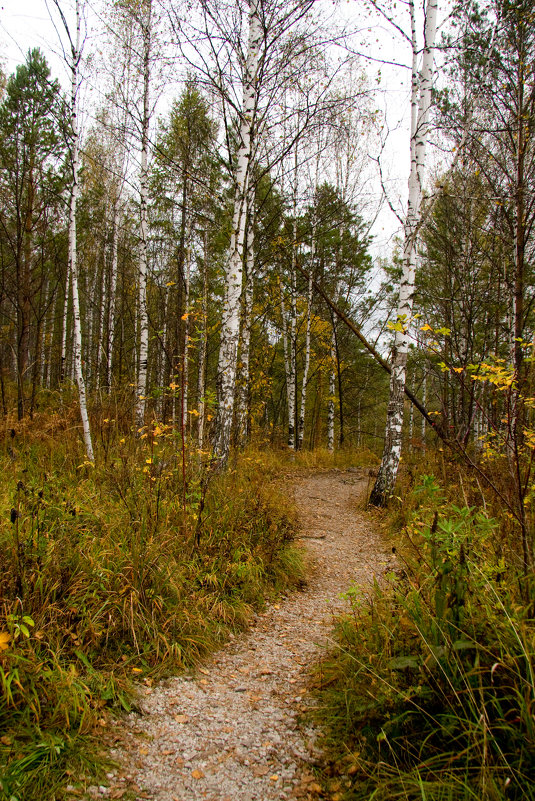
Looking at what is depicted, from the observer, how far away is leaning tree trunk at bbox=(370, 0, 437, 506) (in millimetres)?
6020

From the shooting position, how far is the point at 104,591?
2.71 metres

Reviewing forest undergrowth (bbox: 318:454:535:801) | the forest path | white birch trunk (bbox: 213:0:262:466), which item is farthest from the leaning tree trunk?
forest undergrowth (bbox: 318:454:535:801)

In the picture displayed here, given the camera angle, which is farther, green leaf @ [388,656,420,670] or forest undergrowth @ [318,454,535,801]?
green leaf @ [388,656,420,670]

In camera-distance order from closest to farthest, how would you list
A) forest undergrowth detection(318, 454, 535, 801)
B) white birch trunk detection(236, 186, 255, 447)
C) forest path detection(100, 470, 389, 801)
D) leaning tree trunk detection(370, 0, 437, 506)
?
forest undergrowth detection(318, 454, 535, 801), forest path detection(100, 470, 389, 801), leaning tree trunk detection(370, 0, 437, 506), white birch trunk detection(236, 186, 255, 447)

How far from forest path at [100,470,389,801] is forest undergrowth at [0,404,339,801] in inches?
5.9

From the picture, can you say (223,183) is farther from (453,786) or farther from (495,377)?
(453,786)

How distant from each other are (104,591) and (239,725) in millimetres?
1170

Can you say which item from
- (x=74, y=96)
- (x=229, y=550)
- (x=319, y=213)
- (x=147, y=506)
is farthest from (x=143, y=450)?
(x=319, y=213)

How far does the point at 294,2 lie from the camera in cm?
583

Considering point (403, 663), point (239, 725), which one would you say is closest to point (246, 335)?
point (239, 725)

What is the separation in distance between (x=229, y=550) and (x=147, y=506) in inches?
35.1

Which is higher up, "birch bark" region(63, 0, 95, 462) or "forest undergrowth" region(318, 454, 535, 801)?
"birch bark" region(63, 0, 95, 462)

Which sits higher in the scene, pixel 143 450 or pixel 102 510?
pixel 143 450

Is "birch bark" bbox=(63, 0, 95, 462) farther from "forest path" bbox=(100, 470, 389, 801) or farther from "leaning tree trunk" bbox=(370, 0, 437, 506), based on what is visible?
"leaning tree trunk" bbox=(370, 0, 437, 506)
